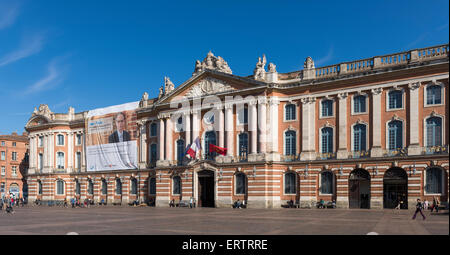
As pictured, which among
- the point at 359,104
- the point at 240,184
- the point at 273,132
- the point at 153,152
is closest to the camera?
the point at 359,104

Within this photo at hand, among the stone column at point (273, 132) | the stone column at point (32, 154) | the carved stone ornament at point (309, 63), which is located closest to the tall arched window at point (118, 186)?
the stone column at point (32, 154)

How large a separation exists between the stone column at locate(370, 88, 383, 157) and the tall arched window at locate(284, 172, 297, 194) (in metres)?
9.54

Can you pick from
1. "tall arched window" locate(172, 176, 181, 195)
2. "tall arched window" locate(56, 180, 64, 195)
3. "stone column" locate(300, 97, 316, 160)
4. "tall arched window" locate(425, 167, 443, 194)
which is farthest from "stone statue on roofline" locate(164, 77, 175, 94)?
"tall arched window" locate(425, 167, 443, 194)

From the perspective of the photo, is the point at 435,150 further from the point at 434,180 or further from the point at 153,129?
the point at 153,129

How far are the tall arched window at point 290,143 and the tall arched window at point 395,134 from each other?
429 inches

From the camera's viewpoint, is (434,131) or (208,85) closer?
(434,131)

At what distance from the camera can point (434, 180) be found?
46469 millimetres

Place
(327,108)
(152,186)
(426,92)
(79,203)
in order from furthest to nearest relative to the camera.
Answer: (79,203) < (152,186) < (327,108) < (426,92)

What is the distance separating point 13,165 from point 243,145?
66076 millimetres

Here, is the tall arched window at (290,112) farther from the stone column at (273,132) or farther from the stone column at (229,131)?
the stone column at (229,131)

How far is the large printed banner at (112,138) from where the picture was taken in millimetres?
→ 72250

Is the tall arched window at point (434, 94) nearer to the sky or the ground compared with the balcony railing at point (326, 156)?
nearer to the sky

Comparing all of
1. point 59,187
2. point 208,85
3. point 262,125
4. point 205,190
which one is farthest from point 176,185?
point 59,187

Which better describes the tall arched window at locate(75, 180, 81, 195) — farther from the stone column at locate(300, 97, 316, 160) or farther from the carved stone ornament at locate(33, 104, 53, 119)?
the stone column at locate(300, 97, 316, 160)
